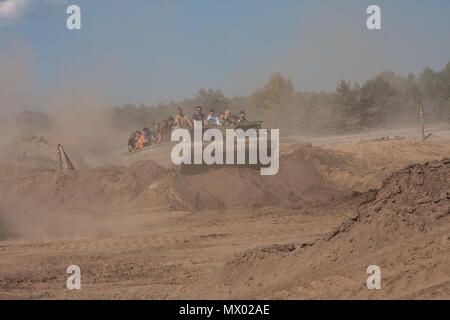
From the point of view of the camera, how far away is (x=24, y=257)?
9141mm

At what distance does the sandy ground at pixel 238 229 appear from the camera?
5.70 metres

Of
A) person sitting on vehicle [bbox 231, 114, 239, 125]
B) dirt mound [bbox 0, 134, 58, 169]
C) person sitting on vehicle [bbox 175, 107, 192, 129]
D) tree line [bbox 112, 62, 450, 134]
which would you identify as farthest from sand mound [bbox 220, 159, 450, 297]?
tree line [bbox 112, 62, 450, 134]

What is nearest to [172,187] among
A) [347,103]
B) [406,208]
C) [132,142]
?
[132,142]

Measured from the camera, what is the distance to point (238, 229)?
432 inches

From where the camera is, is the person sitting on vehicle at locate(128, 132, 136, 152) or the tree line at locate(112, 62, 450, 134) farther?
the tree line at locate(112, 62, 450, 134)

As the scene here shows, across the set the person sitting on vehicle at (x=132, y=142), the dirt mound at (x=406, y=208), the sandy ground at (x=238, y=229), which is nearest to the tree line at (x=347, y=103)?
the sandy ground at (x=238, y=229)

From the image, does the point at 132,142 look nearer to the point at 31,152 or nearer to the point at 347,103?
the point at 31,152

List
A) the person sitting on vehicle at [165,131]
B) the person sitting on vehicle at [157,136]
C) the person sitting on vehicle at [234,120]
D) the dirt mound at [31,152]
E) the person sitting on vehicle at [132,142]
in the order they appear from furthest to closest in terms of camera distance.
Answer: the dirt mound at [31,152] < the person sitting on vehicle at [132,142] < the person sitting on vehicle at [157,136] < the person sitting on vehicle at [165,131] < the person sitting on vehicle at [234,120]

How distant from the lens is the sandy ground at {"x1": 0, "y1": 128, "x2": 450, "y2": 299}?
5695 mm

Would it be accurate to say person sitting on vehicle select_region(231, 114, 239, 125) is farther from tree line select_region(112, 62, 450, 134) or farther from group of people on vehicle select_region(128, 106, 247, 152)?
tree line select_region(112, 62, 450, 134)

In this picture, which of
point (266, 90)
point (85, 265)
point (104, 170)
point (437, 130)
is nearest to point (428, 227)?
point (85, 265)

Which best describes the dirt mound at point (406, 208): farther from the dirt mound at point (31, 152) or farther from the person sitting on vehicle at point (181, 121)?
the dirt mound at point (31, 152)

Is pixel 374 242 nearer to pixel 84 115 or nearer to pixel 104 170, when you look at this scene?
pixel 104 170

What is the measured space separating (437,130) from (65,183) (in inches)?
704
